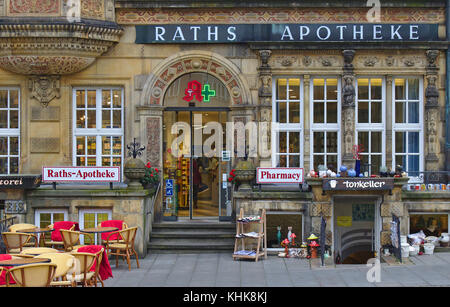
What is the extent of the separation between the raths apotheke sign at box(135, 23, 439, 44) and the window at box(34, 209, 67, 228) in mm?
4674

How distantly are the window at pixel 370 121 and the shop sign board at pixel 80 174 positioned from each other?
6283mm

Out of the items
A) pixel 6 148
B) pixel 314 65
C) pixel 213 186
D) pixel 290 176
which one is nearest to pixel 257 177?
pixel 290 176

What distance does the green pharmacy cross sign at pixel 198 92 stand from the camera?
1733cm

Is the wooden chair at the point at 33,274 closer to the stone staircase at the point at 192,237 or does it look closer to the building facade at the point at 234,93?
the stone staircase at the point at 192,237

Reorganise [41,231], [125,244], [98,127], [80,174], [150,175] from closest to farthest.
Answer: [41,231]
[125,244]
[80,174]
[150,175]
[98,127]

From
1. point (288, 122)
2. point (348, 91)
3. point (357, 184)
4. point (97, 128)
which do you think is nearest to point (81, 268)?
point (97, 128)

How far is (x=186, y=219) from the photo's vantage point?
1739 cm

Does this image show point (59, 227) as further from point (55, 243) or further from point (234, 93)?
point (234, 93)

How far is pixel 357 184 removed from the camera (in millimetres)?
15273

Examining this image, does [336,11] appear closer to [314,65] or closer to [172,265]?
[314,65]

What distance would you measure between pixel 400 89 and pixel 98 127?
778 centimetres

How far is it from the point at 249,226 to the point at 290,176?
1525 millimetres

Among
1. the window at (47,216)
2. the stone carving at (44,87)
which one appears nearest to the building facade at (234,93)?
the stone carving at (44,87)

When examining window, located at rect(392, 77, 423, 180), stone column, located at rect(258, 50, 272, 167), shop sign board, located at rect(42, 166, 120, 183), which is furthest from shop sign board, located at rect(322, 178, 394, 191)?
shop sign board, located at rect(42, 166, 120, 183)
